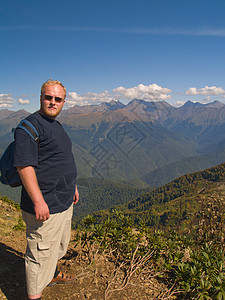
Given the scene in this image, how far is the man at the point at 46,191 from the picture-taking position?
9.30 ft

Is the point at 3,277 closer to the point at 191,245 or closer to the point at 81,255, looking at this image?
the point at 81,255

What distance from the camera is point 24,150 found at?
263 centimetres

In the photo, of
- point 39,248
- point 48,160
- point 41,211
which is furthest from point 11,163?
point 39,248

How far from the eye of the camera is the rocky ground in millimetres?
3678

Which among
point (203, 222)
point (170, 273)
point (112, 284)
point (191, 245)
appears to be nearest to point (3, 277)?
point (112, 284)

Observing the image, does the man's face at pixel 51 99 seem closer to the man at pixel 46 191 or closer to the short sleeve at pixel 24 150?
the man at pixel 46 191

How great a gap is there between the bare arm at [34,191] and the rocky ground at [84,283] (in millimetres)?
1865

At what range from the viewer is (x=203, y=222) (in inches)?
196

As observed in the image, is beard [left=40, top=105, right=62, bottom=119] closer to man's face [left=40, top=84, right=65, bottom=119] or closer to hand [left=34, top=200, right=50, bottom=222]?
man's face [left=40, top=84, right=65, bottom=119]

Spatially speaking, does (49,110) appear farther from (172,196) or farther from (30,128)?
(172,196)

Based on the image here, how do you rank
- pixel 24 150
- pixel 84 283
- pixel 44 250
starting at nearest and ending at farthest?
pixel 24 150
pixel 44 250
pixel 84 283

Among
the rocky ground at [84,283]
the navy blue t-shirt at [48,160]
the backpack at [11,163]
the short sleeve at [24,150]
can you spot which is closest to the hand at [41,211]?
the navy blue t-shirt at [48,160]

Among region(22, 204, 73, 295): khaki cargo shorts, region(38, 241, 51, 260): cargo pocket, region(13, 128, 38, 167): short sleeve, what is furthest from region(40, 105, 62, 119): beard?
region(38, 241, 51, 260): cargo pocket

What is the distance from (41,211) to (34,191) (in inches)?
12.6
